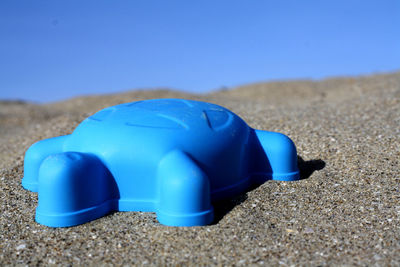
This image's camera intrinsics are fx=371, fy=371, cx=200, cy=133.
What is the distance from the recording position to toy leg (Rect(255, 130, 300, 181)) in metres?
3.44

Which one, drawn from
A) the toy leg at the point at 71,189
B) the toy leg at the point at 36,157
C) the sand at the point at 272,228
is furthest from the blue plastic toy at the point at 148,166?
the toy leg at the point at 36,157

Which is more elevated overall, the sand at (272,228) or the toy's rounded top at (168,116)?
the toy's rounded top at (168,116)

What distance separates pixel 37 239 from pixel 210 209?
1.23m

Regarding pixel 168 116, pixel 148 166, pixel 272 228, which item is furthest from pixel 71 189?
pixel 272 228

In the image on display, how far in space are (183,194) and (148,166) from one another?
0.37 meters

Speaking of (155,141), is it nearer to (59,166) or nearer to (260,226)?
(59,166)

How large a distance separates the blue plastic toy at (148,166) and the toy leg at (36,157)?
0.92 ft

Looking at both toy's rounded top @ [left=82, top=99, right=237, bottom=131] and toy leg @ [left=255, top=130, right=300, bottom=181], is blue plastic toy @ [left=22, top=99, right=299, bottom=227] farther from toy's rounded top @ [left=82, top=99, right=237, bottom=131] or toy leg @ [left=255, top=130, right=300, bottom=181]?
toy leg @ [left=255, top=130, right=300, bottom=181]

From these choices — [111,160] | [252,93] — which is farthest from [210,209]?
[252,93]

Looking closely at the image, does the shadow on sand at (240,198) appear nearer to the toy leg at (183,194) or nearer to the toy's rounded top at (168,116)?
the toy leg at (183,194)

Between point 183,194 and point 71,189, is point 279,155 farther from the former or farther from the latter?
point 71,189

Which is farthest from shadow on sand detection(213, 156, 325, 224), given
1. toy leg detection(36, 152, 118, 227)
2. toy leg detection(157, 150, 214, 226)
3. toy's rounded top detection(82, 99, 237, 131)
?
toy leg detection(36, 152, 118, 227)

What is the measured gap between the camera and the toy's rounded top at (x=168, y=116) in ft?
9.72

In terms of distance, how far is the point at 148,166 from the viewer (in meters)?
2.77
